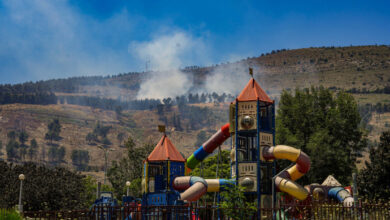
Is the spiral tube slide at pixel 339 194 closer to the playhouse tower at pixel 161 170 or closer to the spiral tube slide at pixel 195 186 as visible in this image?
the spiral tube slide at pixel 195 186

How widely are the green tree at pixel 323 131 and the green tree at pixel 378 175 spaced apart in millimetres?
10384

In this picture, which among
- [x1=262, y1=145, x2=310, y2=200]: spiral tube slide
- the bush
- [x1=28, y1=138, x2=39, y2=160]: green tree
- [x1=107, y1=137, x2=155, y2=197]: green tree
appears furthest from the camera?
[x1=28, y1=138, x2=39, y2=160]: green tree

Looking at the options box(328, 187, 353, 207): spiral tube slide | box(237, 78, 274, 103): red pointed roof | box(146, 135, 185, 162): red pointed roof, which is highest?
box(237, 78, 274, 103): red pointed roof

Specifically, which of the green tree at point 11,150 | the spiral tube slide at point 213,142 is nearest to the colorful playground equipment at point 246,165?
the spiral tube slide at point 213,142

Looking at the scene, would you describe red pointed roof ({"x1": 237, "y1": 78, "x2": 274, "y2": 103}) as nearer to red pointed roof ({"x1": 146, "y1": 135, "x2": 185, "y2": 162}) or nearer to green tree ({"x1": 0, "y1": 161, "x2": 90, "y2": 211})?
red pointed roof ({"x1": 146, "y1": 135, "x2": 185, "y2": 162})

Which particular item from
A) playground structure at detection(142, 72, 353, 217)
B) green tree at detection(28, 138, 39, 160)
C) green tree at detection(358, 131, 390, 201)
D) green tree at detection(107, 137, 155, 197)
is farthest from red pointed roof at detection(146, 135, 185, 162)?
green tree at detection(28, 138, 39, 160)

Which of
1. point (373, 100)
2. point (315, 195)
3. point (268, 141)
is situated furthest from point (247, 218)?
point (373, 100)

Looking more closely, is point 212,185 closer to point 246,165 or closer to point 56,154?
point 246,165

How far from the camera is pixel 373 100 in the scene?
169000mm

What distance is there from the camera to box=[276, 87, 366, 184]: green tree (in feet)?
167

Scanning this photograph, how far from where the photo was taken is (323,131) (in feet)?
171

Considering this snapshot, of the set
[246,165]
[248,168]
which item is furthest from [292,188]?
[246,165]

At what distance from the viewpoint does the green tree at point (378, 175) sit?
38594mm

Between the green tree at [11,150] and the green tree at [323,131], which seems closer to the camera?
the green tree at [323,131]
